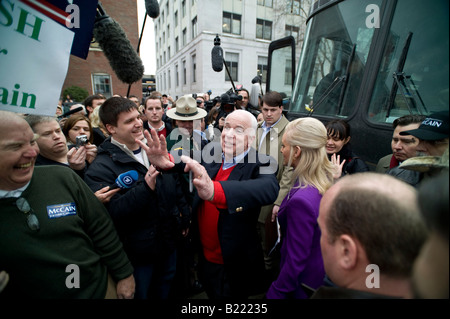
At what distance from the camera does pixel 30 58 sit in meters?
1.07

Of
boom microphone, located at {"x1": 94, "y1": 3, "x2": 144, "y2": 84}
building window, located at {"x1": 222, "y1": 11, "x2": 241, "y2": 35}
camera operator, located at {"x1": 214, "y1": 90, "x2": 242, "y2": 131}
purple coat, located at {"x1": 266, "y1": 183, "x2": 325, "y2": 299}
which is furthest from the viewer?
building window, located at {"x1": 222, "y1": 11, "x2": 241, "y2": 35}

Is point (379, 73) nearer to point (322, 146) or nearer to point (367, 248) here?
point (322, 146)

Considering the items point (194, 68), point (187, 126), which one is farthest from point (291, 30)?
point (187, 126)

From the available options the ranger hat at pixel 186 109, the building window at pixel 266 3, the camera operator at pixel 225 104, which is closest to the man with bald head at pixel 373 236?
the ranger hat at pixel 186 109

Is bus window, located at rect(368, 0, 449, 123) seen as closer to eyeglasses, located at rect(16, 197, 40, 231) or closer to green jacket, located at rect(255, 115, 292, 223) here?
green jacket, located at rect(255, 115, 292, 223)

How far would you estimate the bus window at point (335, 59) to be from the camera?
2.59m

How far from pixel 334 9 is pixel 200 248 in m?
3.43

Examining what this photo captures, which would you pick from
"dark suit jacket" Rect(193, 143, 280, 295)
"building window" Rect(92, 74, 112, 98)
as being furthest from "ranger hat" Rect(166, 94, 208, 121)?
"building window" Rect(92, 74, 112, 98)

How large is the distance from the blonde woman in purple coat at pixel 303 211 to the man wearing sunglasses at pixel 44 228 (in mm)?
1261

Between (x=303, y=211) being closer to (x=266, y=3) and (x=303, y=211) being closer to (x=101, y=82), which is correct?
(x=101, y=82)

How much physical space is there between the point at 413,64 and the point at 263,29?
25.1 metres

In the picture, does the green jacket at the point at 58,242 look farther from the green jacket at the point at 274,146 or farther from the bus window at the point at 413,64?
the bus window at the point at 413,64

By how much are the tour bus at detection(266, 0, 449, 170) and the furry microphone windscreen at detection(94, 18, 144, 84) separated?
89.4 inches

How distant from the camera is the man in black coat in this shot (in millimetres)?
1628
